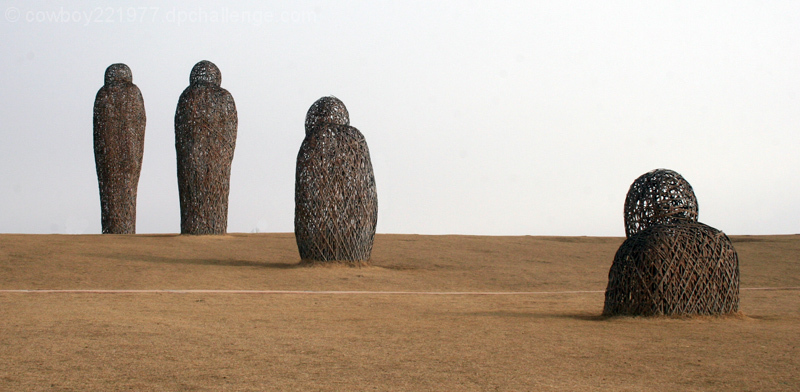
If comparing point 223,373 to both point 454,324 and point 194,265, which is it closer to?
point 454,324

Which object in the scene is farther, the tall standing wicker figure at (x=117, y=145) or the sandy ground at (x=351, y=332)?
the tall standing wicker figure at (x=117, y=145)

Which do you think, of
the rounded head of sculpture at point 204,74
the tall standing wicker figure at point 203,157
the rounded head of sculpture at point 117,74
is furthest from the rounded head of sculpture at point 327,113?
the rounded head of sculpture at point 117,74

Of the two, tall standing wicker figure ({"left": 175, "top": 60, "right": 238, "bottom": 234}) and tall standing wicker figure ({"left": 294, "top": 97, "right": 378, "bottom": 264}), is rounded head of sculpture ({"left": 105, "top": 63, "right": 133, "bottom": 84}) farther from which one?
tall standing wicker figure ({"left": 294, "top": 97, "right": 378, "bottom": 264})

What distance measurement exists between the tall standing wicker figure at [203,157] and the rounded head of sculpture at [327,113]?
4.64 meters

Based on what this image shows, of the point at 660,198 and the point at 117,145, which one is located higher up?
the point at 117,145

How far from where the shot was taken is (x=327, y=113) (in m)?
18.2

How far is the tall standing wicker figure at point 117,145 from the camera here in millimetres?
26109

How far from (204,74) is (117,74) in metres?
5.51

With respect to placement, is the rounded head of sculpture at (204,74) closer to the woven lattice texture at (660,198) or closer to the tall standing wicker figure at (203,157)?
the tall standing wicker figure at (203,157)

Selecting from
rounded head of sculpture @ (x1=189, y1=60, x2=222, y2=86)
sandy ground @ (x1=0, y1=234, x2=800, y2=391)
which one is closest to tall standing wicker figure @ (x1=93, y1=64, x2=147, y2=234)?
rounded head of sculpture @ (x1=189, y1=60, x2=222, y2=86)

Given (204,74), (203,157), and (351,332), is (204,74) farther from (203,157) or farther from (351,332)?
(351,332)

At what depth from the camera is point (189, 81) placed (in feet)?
77.2

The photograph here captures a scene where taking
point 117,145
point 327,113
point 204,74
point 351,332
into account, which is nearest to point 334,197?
point 327,113

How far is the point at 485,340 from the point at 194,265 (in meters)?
9.80
